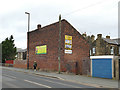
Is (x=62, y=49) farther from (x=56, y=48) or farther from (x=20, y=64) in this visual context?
(x=20, y=64)

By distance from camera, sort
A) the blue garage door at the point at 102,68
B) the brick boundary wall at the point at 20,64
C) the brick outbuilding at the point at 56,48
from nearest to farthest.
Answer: the blue garage door at the point at 102,68 → the brick outbuilding at the point at 56,48 → the brick boundary wall at the point at 20,64

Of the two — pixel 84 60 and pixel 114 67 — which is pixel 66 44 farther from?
pixel 114 67

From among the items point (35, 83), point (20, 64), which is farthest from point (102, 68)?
point (20, 64)

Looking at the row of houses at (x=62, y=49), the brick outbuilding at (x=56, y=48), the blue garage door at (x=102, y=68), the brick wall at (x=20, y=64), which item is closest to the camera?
the blue garage door at (x=102, y=68)

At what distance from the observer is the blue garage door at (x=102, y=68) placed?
1527 centimetres

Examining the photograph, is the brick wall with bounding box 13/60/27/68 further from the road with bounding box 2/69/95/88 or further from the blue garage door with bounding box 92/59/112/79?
the blue garage door with bounding box 92/59/112/79

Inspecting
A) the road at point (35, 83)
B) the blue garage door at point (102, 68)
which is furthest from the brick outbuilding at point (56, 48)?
the road at point (35, 83)

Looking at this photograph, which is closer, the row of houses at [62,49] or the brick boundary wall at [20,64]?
the row of houses at [62,49]

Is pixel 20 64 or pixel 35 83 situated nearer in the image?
→ pixel 35 83

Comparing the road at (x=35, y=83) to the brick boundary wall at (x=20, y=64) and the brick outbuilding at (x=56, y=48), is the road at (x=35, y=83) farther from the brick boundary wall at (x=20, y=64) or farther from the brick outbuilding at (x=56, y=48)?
the brick boundary wall at (x=20, y=64)

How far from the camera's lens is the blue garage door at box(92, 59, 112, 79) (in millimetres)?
15273

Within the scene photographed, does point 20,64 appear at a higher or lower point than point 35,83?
lower

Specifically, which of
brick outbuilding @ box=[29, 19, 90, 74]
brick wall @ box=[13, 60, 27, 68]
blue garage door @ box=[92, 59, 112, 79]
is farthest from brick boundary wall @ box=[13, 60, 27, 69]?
blue garage door @ box=[92, 59, 112, 79]

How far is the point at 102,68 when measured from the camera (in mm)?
15969
